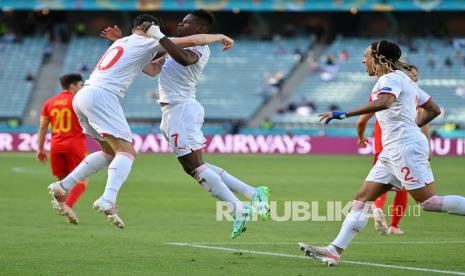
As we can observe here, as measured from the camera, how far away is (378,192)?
443 inches

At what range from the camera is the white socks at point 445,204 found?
11.0m

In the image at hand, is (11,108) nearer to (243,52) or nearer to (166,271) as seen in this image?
(243,52)

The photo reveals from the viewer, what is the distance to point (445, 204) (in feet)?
36.1

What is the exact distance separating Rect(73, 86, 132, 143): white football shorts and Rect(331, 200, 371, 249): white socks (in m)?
2.99

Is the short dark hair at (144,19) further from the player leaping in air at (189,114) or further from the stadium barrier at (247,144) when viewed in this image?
the stadium barrier at (247,144)

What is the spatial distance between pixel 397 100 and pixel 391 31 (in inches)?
2011

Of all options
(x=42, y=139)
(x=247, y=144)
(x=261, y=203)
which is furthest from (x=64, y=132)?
(x=247, y=144)

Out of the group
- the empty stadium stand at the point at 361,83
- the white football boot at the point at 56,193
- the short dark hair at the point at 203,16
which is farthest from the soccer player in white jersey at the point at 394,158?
the empty stadium stand at the point at 361,83

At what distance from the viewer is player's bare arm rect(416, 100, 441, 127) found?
1183 centimetres

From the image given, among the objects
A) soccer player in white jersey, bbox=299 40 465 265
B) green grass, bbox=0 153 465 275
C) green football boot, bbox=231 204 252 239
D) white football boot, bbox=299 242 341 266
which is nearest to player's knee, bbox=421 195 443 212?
soccer player in white jersey, bbox=299 40 465 265

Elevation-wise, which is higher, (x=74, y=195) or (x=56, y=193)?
(x=56, y=193)

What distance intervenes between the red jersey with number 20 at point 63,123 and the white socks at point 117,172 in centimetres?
423

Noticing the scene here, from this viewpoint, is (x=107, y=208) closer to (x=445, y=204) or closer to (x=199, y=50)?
(x=199, y=50)

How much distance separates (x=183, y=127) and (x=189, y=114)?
185mm
